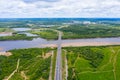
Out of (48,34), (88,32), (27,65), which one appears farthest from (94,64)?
(88,32)

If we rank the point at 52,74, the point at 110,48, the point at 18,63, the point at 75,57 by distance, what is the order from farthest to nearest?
the point at 110,48, the point at 75,57, the point at 18,63, the point at 52,74

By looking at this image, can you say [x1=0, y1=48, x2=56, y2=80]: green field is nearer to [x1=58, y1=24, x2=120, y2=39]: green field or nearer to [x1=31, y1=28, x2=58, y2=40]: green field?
[x1=31, y1=28, x2=58, y2=40]: green field

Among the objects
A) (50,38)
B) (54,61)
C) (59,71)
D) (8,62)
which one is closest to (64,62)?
(54,61)

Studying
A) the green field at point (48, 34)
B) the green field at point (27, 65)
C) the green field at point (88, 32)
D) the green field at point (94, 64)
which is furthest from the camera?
the green field at point (88, 32)

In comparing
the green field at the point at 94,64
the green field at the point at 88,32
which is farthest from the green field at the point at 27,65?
the green field at the point at 88,32

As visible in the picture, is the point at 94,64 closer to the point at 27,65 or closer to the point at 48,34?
the point at 27,65

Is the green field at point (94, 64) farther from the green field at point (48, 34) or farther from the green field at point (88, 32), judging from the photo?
the green field at point (88, 32)

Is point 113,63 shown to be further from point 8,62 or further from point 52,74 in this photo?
point 8,62
